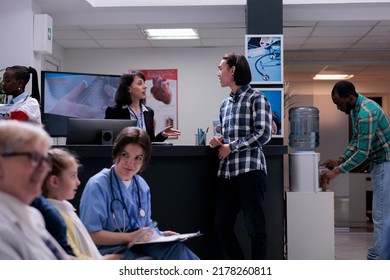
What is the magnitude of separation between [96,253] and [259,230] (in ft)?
5.78

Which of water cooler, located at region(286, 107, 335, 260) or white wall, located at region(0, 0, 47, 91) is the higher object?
white wall, located at region(0, 0, 47, 91)

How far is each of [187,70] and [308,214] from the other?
11.9 feet

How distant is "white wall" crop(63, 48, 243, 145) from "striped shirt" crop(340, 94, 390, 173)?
3.65m

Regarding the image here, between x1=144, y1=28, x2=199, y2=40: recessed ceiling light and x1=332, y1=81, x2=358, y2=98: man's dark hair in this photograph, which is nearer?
x1=332, y1=81, x2=358, y2=98: man's dark hair

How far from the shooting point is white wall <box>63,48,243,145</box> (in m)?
6.64

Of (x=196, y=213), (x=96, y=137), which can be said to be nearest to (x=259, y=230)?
(x=196, y=213)

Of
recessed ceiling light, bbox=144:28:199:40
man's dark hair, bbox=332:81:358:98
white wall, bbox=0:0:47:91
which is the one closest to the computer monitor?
man's dark hair, bbox=332:81:358:98

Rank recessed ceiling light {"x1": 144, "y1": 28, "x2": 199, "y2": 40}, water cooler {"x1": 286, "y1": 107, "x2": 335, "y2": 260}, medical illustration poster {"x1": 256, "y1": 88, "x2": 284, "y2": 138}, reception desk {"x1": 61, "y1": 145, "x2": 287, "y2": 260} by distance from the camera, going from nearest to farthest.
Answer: reception desk {"x1": 61, "y1": 145, "x2": 287, "y2": 260} → water cooler {"x1": 286, "y1": 107, "x2": 335, "y2": 260} → medical illustration poster {"x1": 256, "y1": 88, "x2": 284, "y2": 138} → recessed ceiling light {"x1": 144, "y1": 28, "x2": 199, "y2": 40}

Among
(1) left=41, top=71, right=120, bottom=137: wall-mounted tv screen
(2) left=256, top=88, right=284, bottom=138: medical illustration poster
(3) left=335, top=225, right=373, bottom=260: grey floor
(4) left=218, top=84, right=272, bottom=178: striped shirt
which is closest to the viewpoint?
(4) left=218, top=84, right=272, bottom=178: striped shirt

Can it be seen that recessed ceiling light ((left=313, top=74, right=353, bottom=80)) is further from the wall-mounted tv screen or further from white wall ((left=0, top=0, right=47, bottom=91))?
white wall ((left=0, top=0, right=47, bottom=91))

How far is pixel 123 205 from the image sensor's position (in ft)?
4.88

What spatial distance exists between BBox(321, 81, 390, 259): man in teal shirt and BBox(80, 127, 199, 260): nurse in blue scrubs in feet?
5.94

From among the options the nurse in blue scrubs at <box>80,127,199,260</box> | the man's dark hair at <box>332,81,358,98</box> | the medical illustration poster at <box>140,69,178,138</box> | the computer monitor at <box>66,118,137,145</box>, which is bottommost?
the nurse in blue scrubs at <box>80,127,199,260</box>

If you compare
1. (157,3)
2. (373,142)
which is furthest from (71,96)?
(373,142)
